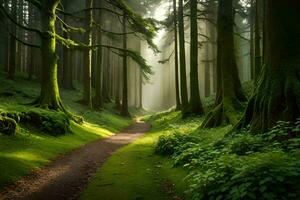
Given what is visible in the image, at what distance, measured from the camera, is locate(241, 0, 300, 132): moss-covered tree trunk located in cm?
857

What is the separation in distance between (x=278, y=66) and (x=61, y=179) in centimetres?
625

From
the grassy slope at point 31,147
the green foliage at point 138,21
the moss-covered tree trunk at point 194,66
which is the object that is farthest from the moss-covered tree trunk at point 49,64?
the moss-covered tree trunk at point 194,66

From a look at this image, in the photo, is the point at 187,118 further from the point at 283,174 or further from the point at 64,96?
the point at 283,174

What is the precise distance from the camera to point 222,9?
618 inches

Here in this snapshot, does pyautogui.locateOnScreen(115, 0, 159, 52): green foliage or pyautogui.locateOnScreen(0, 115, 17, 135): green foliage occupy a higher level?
pyautogui.locateOnScreen(115, 0, 159, 52): green foliage

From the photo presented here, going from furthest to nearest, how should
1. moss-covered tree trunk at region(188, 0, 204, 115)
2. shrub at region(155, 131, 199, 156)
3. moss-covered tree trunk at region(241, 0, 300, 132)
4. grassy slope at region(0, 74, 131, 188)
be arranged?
moss-covered tree trunk at region(188, 0, 204, 115), shrub at region(155, 131, 199, 156), grassy slope at region(0, 74, 131, 188), moss-covered tree trunk at region(241, 0, 300, 132)

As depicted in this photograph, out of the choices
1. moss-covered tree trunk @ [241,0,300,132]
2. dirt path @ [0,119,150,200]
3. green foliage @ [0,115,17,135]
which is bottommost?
dirt path @ [0,119,150,200]

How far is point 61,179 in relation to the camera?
956 centimetres

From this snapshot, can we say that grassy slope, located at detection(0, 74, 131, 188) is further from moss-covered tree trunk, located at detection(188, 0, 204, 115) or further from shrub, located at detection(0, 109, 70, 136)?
moss-covered tree trunk, located at detection(188, 0, 204, 115)

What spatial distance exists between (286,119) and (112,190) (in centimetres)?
429

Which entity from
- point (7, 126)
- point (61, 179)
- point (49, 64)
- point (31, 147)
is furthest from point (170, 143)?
point (49, 64)

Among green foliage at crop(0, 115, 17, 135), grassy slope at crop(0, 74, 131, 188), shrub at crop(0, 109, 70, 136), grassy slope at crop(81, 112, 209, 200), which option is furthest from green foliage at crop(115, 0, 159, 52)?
green foliage at crop(0, 115, 17, 135)

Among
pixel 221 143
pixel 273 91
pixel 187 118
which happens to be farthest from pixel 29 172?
pixel 187 118

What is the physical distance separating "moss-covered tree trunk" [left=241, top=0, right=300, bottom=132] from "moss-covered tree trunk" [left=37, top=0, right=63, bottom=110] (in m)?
11.9
